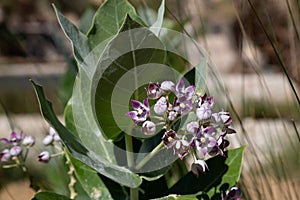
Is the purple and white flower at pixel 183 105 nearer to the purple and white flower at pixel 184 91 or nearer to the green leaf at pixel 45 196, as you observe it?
the purple and white flower at pixel 184 91

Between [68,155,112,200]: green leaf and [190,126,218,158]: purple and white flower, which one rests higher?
[190,126,218,158]: purple and white flower

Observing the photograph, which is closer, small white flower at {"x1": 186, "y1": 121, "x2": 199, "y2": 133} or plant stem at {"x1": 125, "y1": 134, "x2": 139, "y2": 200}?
small white flower at {"x1": 186, "y1": 121, "x2": 199, "y2": 133}

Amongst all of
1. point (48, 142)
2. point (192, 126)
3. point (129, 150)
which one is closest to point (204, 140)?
point (192, 126)

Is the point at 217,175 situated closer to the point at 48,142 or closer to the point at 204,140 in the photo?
the point at 204,140

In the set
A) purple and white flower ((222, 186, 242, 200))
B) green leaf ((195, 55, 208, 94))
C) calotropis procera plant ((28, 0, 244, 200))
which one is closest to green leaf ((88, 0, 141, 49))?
calotropis procera plant ((28, 0, 244, 200))

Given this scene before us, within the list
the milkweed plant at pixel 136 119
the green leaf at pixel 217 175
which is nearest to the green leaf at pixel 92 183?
the milkweed plant at pixel 136 119

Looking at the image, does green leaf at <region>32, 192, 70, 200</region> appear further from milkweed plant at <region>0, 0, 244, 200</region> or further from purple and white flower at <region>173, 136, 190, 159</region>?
purple and white flower at <region>173, 136, 190, 159</region>
